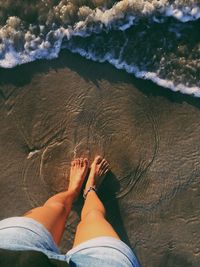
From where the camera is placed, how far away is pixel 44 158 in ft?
11.5

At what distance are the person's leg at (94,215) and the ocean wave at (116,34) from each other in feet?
3.15

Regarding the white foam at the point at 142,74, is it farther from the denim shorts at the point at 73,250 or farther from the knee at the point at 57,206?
the denim shorts at the point at 73,250

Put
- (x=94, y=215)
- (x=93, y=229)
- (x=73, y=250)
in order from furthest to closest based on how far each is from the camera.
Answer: (x=94, y=215), (x=93, y=229), (x=73, y=250)

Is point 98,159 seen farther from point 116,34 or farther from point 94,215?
point 116,34

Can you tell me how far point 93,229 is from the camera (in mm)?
2682

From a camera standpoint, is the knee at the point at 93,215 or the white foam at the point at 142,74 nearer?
the knee at the point at 93,215

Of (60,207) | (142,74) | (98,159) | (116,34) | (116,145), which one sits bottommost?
(60,207)

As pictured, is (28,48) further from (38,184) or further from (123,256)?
(123,256)

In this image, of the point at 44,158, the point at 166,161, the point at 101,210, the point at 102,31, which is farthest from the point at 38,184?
the point at 102,31

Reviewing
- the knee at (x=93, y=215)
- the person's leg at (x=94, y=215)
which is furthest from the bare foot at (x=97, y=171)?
the knee at (x=93, y=215)

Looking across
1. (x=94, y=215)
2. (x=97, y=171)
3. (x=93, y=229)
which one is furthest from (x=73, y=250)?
(x=97, y=171)

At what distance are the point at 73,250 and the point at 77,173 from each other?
Answer: 1089 mm

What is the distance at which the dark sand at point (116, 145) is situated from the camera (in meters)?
3.40

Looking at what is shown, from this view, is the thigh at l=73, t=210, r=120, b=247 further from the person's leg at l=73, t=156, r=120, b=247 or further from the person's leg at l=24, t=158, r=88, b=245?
the person's leg at l=24, t=158, r=88, b=245
